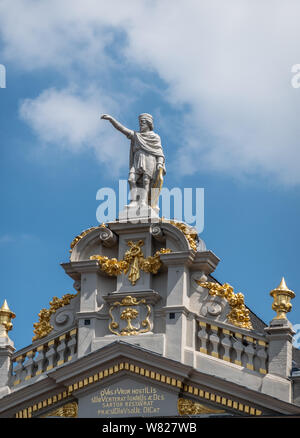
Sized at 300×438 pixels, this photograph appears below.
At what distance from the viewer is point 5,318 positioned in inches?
1256

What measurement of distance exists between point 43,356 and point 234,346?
15.5ft

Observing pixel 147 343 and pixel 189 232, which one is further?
pixel 189 232

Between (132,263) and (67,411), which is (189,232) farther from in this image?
(67,411)

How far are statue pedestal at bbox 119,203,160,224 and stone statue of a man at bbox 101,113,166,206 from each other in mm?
160

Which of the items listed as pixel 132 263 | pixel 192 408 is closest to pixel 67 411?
pixel 192 408

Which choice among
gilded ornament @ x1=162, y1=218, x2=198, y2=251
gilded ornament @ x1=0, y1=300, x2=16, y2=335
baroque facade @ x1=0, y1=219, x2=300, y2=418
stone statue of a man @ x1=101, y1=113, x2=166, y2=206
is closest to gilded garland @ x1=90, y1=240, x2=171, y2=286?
baroque facade @ x1=0, y1=219, x2=300, y2=418

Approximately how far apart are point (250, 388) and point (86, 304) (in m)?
4.67

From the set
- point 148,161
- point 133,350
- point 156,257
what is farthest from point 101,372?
point 148,161

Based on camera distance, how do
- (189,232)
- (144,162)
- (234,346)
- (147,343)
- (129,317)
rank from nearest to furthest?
(234,346) → (147,343) → (129,317) → (189,232) → (144,162)

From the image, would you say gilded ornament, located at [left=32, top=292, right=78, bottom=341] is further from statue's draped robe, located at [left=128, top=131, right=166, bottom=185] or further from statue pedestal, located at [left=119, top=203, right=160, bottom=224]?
statue's draped robe, located at [left=128, top=131, right=166, bottom=185]

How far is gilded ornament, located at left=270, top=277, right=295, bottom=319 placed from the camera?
29688 millimetres

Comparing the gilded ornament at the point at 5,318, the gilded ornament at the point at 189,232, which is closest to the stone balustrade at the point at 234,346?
the gilded ornament at the point at 189,232

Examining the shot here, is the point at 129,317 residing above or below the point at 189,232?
below
